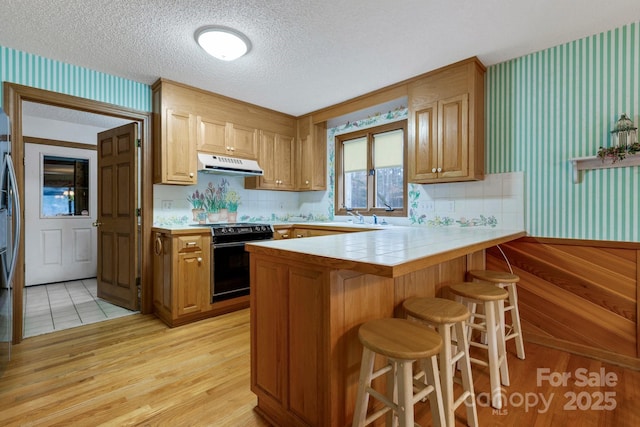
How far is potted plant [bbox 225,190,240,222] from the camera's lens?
12.5ft

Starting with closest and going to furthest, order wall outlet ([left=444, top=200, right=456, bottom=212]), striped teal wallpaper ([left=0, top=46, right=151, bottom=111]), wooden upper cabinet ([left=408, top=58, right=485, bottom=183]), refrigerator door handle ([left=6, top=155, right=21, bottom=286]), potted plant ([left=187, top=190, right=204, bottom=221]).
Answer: refrigerator door handle ([left=6, top=155, right=21, bottom=286])
striped teal wallpaper ([left=0, top=46, right=151, bottom=111])
wooden upper cabinet ([left=408, top=58, right=485, bottom=183])
wall outlet ([left=444, top=200, right=456, bottom=212])
potted plant ([left=187, top=190, right=204, bottom=221])

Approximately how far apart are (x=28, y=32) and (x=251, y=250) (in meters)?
2.42

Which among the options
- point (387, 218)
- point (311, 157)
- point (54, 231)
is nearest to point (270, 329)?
point (387, 218)

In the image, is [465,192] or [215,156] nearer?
[465,192]

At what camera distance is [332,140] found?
4211 mm

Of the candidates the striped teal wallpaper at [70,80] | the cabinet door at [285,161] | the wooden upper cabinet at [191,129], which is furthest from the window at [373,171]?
the striped teal wallpaper at [70,80]

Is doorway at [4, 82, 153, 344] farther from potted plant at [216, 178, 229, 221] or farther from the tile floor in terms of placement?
potted plant at [216, 178, 229, 221]

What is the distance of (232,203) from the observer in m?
3.86

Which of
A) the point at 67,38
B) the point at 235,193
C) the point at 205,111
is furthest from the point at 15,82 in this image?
the point at 235,193

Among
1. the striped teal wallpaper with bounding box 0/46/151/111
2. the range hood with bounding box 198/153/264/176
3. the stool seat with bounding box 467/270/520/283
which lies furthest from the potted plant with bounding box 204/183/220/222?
the stool seat with bounding box 467/270/520/283

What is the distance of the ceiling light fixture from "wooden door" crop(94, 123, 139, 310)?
1398 mm

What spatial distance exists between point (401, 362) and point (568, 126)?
2.37m

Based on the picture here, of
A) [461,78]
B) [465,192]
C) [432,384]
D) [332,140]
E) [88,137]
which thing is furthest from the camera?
[88,137]

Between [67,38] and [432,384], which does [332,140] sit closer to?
[67,38]
